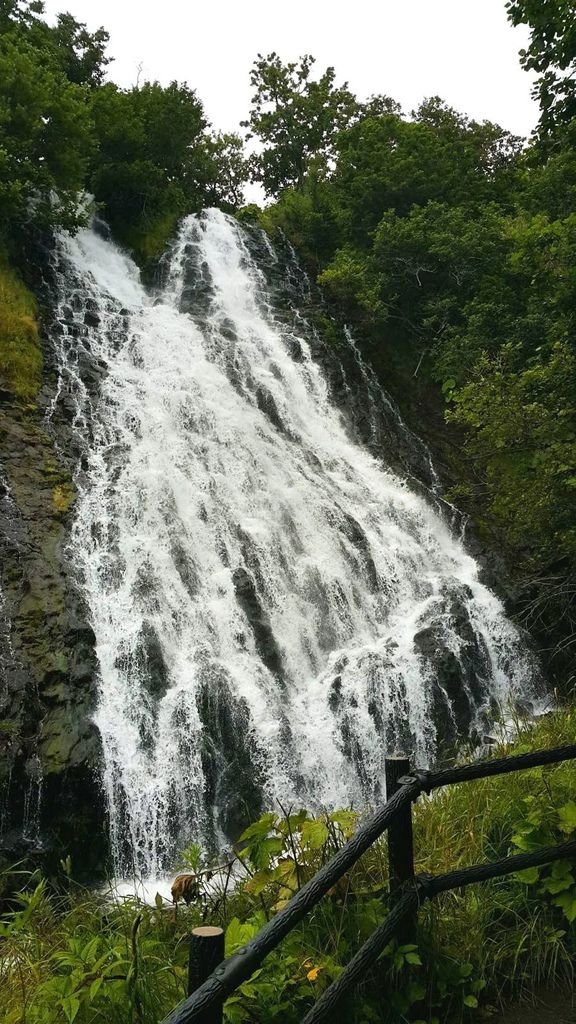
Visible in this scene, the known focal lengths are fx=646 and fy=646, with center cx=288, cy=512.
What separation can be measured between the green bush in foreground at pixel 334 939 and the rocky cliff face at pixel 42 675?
11.3 ft

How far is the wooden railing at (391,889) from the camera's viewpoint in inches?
61.0

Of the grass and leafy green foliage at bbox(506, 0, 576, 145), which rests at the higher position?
leafy green foliage at bbox(506, 0, 576, 145)

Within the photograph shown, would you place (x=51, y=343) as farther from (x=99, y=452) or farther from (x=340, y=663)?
(x=340, y=663)

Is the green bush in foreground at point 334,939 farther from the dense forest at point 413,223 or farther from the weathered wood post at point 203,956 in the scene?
the dense forest at point 413,223

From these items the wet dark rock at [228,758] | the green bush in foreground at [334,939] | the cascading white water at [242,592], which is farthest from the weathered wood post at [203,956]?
the cascading white water at [242,592]

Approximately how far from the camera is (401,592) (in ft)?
34.1

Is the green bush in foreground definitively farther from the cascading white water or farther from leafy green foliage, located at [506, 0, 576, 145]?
leafy green foliage, located at [506, 0, 576, 145]

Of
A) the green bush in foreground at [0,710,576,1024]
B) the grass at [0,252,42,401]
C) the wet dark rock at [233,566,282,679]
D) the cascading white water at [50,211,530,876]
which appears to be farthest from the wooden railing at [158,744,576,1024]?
the grass at [0,252,42,401]

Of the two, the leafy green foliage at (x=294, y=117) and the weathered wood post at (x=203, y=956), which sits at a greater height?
the leafy green foliage at (x=294, y=117)

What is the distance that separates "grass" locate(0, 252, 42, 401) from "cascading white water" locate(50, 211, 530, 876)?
57 centimetres

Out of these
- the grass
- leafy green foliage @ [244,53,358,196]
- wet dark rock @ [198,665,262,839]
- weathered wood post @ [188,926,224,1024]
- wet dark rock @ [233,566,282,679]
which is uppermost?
leafy green foliage @ [244,53,358,196]

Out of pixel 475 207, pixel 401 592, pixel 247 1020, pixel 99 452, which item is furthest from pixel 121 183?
pixel 247 1020

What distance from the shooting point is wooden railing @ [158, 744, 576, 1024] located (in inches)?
61.0

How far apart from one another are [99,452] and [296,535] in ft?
11.9
